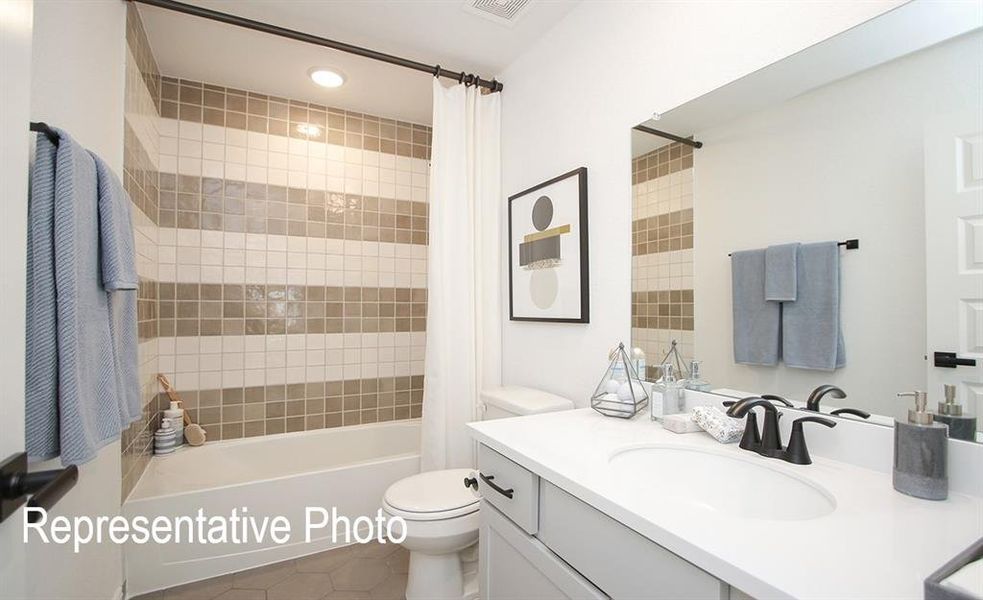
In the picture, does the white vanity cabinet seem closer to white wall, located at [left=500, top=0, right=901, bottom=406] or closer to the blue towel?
white wall, located at [left=500, top=0, right=901, bottom=406]

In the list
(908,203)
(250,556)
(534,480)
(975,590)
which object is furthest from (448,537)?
(908,203)

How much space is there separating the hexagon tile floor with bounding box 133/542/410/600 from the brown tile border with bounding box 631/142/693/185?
1.92m

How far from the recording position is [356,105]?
2.76m

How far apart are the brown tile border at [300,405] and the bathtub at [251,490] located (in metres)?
0.08

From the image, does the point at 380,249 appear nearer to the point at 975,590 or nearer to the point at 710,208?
the point at 710,208

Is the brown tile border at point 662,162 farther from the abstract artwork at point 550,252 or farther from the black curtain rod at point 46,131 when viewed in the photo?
the black curtain rod at point 46,131

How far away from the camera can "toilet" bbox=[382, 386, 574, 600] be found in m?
1.56

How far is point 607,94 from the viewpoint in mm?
1644

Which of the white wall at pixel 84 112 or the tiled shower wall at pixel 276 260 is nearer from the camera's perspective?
the white wall at pixel 84 112

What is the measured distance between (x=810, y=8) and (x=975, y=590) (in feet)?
3.93

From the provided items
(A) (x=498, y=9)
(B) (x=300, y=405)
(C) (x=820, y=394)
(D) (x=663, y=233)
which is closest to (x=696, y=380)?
(C) (x=820, y=394)

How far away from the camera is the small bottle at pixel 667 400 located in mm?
1320

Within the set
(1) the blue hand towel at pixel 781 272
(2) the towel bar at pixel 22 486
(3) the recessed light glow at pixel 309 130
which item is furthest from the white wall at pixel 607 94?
(2) the towel bar at pixel 22 486

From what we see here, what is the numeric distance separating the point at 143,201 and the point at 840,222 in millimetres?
2675
